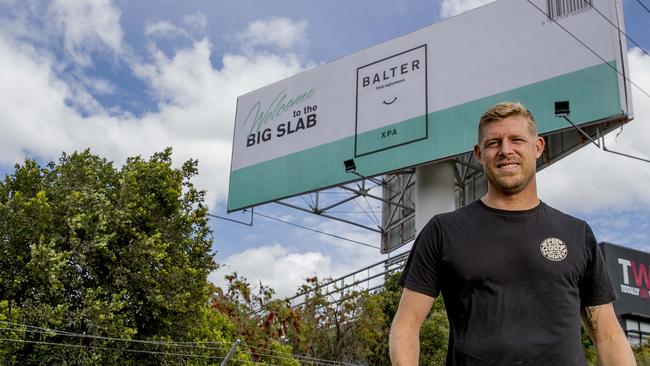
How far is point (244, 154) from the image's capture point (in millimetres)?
28141

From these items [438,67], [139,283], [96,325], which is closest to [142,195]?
[139,283]

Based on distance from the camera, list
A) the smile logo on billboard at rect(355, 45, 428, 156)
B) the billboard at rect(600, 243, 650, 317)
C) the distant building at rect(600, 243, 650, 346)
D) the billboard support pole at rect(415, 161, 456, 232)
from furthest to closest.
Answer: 1. the billboard at rect(600, 243, 650, 317)
2. the distant building at rect(600, 243, 650, 346)
3. the billboard support pole at rect(415, 161, 456, 232)
4. the smile logo on billboard at rect(355, 45, 428, 156)

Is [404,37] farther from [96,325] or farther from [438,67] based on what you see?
[96,325]

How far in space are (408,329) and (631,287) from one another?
31259mm

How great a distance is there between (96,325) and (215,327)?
18.9ft

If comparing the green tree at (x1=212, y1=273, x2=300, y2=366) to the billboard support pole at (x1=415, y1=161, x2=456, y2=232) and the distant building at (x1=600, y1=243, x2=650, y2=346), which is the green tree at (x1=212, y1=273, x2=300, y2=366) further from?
the distant building at (x1=600, y1=243, x2=650, y2=346)

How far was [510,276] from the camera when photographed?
82.4 inches

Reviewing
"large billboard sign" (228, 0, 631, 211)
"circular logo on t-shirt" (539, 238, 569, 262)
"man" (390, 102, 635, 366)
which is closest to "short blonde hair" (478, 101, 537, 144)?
"man" (390, 102, 635, 366)

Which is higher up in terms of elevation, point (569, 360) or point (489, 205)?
point (489, 205)

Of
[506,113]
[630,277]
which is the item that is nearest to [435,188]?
[630,277]

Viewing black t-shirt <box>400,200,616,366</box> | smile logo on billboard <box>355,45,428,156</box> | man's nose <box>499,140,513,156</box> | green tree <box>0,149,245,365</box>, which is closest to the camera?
black t-shirt <box>400,200,616,366</box>

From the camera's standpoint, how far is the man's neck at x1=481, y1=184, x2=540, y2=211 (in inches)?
87.7

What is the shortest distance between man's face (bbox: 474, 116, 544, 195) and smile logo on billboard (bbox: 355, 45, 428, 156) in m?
20.2

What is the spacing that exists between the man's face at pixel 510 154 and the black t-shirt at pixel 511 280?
3.5 inches
